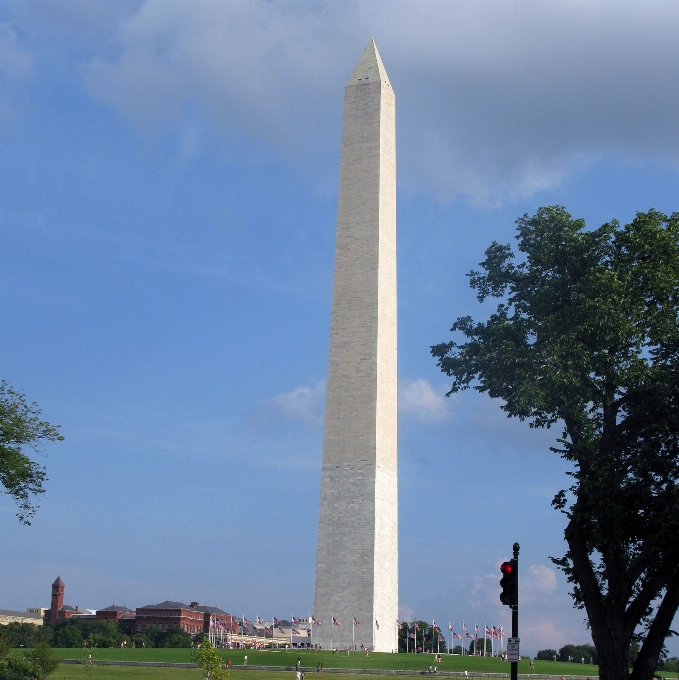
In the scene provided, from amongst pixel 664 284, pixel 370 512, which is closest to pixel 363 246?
pixel 370 512

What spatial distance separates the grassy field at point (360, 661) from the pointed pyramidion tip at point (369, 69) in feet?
116

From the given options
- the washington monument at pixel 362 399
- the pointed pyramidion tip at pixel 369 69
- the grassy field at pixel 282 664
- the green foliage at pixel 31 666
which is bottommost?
the grassy field at pixel 282 664

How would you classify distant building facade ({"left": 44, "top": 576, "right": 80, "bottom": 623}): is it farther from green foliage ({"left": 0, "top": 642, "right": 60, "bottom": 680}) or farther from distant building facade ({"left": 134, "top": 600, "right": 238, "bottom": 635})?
green foliage ({"left": 0, "top": 642, "right": 60, "bottom": 680})

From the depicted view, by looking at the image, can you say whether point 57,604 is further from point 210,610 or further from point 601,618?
point 601,618

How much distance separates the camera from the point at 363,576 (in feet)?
201

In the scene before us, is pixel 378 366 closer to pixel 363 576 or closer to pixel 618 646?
pixel 363 576

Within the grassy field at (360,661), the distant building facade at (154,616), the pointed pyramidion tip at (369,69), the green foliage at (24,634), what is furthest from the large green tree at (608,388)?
the distant building facade at (154,616)

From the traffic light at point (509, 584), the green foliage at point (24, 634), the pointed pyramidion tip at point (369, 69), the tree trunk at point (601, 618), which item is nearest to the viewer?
the traffic light at point (509, 584)

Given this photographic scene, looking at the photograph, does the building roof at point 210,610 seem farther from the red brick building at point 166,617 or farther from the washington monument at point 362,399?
the washington monument at point 362,399

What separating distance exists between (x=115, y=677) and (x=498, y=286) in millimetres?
27055

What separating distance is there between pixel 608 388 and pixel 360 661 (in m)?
30.0

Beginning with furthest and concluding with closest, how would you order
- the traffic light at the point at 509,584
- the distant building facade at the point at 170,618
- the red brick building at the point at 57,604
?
the red brick building at the point at 57,604, the distant building facade at the point at 170,618, the traffic light at the point at 509,584

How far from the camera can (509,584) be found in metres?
21.1

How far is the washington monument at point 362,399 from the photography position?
6166cm
